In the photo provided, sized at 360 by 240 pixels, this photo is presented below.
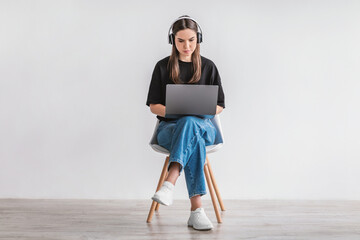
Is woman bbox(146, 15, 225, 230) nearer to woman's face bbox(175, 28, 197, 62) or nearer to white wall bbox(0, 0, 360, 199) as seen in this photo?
woman's face bbox(175, 28, 197, 62)

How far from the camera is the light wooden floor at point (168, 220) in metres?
2.02

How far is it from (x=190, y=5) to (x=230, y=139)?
3.21 ft

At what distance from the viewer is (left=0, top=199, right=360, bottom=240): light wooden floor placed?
2020mm

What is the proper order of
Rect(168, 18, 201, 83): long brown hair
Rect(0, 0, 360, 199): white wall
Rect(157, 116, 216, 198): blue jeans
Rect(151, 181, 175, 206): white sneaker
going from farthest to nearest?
Rect(0, 0, 360, 199): white wall
Rect(168, 18, 201, 83): long brown hair
Rect(157, 116, 216, 198): blue jeans
Rect(151, 181, 175, 206): white sneaker

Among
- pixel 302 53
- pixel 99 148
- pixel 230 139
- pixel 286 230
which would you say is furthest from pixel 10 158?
pixel 302 53

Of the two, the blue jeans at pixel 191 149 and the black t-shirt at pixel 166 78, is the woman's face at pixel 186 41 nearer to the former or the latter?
the black t-shirt at pixel 166 78

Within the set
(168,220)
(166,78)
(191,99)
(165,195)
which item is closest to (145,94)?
(166,78)

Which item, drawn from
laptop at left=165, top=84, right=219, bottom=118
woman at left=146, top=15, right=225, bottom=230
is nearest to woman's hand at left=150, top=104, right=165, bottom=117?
woman at left=146, top=15, right=225, bottom=230

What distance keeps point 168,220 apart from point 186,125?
22.2 inches

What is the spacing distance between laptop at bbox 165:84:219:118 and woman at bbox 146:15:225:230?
0.17 feet

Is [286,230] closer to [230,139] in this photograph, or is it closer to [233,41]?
[230,139]

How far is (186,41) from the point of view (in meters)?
2.35

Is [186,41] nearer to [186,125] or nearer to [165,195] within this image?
[186,125]

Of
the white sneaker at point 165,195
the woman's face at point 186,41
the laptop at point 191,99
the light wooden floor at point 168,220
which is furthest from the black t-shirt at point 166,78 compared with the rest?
the light wooden floor at point 168,220
